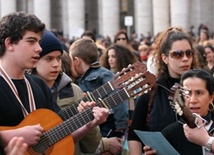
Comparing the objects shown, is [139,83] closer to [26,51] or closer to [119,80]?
[119,80]

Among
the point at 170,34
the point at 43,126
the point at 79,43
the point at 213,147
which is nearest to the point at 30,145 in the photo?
the point at 43,126

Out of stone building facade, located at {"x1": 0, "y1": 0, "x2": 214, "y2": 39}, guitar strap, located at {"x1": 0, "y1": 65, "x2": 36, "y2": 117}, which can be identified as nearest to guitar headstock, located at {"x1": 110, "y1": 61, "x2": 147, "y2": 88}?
guitar strap, located at {"x1": 0, "y1": 65, "x2": 36, "y2": 117}

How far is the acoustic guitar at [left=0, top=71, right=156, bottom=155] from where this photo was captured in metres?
5.45

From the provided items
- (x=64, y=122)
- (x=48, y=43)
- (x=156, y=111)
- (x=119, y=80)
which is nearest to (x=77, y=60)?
(x=48, y=43)

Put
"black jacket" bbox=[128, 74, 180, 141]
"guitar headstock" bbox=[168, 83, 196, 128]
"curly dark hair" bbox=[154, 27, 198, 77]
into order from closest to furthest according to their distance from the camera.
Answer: "guitar headstock" bbox=[168, 83, 196, 128], "black jacket" bbox=[128, 74, 180, 141], "curly dark hair" bbox=[154, 27, 198, 77]

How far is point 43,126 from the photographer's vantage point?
5.50m

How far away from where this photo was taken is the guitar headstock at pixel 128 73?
5656mm

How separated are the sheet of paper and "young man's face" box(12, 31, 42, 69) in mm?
1119

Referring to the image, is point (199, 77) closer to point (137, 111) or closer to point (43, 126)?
point (137, 111)

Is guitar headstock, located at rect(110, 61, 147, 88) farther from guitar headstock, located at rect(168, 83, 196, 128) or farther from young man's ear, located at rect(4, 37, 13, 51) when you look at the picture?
young man's ear, located at rect(4, 37, 13, 51)

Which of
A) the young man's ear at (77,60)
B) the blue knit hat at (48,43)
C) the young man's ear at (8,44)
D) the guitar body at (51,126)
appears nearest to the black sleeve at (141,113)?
the blue knit hat at (48,43)

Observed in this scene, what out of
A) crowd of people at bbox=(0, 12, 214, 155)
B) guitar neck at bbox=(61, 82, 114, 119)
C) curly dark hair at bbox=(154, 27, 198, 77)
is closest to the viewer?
crowd of people at bbox=(0, 12, 214, 155)

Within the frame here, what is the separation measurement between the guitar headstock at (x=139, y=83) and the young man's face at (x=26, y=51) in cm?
81

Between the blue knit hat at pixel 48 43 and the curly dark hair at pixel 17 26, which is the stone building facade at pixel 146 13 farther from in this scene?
the curly dark hair at pixel 17 26
